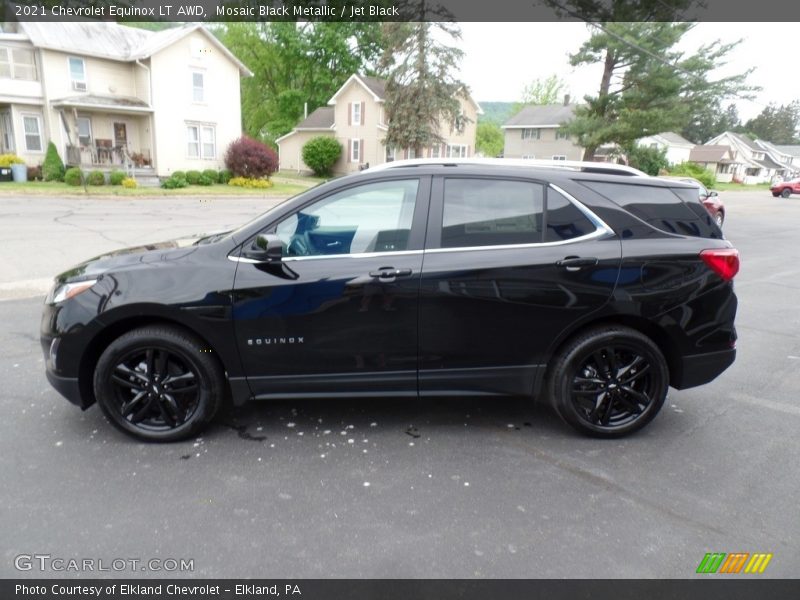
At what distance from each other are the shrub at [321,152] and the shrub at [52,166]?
1901 centimetres

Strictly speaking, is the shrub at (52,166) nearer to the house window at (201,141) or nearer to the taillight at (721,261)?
the house window at (201,141)

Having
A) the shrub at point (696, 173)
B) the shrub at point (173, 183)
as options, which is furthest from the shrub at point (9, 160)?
the shrub at point (696, 173)

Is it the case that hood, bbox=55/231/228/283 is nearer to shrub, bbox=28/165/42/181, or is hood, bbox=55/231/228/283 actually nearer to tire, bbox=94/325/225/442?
tire, bbox=94/325/225/442

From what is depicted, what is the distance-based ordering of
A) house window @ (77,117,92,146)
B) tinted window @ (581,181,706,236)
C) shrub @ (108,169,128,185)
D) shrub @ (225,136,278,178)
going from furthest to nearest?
1. shrub @ (225,136,278,178)
2. house window @ (77,117,92,146)
3. shrub @ (108,169,128,185)
4. tinted window @ (581,181,706,236)

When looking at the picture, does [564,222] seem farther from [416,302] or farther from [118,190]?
[118,190]

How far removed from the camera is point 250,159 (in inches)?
1174

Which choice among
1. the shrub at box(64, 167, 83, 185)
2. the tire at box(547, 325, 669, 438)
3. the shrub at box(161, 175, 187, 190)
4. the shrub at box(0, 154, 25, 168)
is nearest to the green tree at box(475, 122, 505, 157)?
the shrub at box(161, 175, 187, 190)

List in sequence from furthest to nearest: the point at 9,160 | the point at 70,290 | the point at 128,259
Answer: the point at 9,160 → the point at 128,259 → the point at 70,290

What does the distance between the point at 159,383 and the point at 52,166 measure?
27.7 m

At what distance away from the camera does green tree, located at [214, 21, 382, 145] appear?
50.6 metres

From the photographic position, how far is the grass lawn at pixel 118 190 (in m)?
21.9

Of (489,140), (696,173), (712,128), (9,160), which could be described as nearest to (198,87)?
(9,160)

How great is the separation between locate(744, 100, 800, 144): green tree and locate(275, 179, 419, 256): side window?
13652 centimetres

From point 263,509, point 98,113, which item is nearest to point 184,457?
point 263,509
